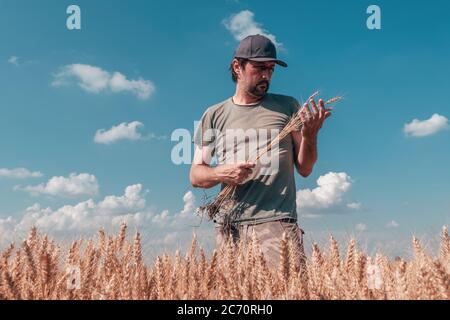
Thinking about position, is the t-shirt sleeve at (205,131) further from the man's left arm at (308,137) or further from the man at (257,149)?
the man's left arm at (308,137)

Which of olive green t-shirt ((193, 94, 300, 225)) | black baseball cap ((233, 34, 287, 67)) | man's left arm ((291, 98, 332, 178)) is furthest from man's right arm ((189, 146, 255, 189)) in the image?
black baseball cap ((233, 34, 287, 67))

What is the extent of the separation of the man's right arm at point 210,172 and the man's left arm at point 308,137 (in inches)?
17.9

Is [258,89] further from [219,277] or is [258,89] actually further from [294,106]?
[219,277]

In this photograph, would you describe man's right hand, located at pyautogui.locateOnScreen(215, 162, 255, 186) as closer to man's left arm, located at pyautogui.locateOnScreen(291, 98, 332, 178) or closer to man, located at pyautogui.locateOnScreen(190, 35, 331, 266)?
man, located at pyautogui.locateOnScreen(190, 35, 331, 266)

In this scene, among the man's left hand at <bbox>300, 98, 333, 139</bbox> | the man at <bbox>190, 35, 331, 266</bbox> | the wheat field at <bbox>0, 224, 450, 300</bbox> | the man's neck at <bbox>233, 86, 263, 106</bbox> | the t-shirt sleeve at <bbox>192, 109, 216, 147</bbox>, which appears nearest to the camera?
the wheat field at <bbox>0, 224, 450, 300</bbox>

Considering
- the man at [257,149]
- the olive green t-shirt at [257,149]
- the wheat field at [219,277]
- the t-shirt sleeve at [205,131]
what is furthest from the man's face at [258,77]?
the wheat field at [219,277]

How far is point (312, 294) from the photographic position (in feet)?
7.12

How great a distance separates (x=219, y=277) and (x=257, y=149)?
1.48m

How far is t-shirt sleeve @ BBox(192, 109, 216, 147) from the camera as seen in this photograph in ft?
13.4

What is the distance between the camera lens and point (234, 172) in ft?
11.6

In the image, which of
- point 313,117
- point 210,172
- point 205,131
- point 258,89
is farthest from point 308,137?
point 205,131
